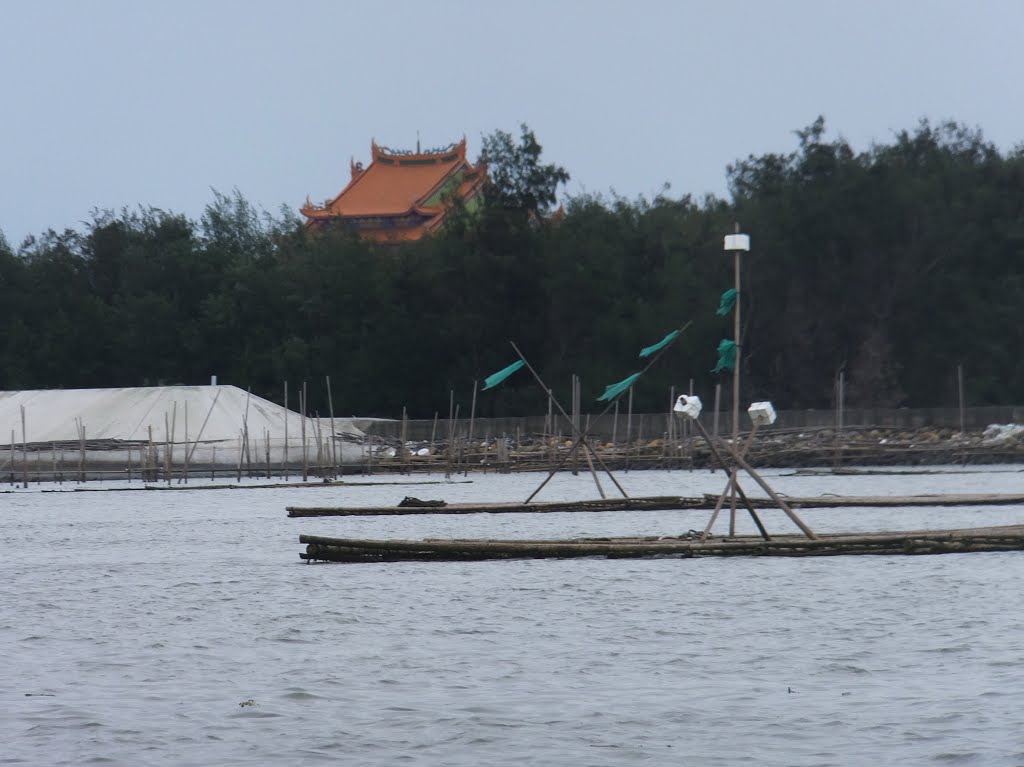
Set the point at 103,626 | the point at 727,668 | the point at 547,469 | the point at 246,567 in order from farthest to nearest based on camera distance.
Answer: the point at 547,469 < the point at 246,567 < the point at 103,626 < the point at 727,668

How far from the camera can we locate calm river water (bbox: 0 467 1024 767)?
393 inches

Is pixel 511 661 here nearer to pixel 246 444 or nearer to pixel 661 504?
pixel 661 504

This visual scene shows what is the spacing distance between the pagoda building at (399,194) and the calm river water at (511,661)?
46.4 m

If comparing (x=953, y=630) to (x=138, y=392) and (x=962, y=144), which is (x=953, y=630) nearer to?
(x=138, y=392)

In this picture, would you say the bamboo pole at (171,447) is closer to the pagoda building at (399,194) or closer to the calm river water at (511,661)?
the pagoda building at (399,194)

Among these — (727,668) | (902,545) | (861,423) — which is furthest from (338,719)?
(861,423)

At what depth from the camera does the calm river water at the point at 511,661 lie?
9.98 metres

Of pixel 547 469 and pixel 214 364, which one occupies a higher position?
pixel 214 364

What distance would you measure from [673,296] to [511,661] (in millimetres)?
46612

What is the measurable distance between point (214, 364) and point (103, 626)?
4928 cm

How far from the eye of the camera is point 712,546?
18969 mm

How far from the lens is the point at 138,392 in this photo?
58.1 metres

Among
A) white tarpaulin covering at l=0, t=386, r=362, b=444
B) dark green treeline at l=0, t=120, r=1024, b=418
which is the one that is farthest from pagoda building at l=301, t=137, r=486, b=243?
white tarpaulin covering at l=0, t=386, r=362, b=444

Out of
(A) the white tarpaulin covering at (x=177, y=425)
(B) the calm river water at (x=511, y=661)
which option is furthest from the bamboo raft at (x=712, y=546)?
(A) the white tarpaulin covering at (x=177, y=425)
